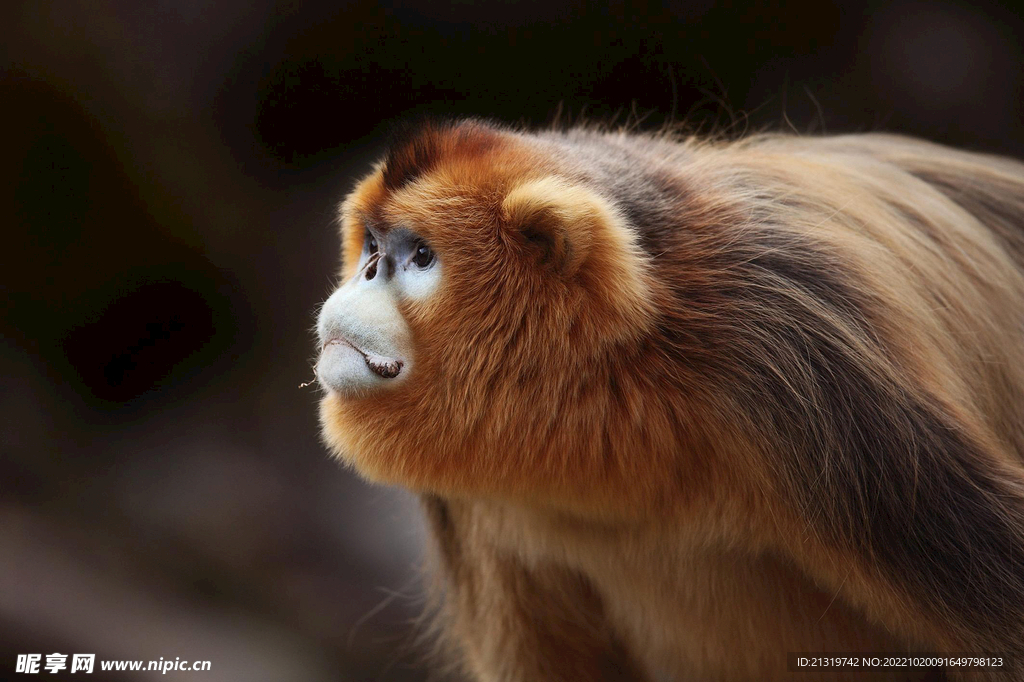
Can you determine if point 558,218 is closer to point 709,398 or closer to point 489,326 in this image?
point 489,326

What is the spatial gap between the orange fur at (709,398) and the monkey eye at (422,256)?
0.10 ft

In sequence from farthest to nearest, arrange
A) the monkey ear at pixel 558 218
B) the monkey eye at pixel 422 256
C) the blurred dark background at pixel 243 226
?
the blurred dark background at pixel 243 226, the monkey eye at pixel 422 256, the monkey ear at pixel 558 218

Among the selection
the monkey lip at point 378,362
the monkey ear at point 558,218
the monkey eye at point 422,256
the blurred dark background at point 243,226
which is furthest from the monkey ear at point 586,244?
the blurred dark background at point 243,226

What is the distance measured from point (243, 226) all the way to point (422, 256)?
2482 millimetres

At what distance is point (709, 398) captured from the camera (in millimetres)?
1633

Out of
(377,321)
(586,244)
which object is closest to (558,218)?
(586,244)

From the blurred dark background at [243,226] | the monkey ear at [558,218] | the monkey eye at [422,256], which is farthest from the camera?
the blurred dark background at [243,226]

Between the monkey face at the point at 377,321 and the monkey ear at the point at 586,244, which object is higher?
the monkey ear at the point at 586,244

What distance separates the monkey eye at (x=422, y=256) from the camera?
172 centimetres

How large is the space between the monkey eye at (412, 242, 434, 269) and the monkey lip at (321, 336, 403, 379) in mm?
202

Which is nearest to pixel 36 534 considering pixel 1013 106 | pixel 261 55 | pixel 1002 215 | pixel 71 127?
pixel 71 127

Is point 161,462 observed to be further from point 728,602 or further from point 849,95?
point 849,95

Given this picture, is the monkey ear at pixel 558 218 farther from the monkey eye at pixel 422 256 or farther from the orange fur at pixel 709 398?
the monkey eye at pixel 422 256

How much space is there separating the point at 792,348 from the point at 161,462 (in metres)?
3.09
